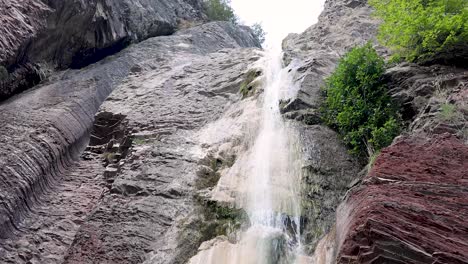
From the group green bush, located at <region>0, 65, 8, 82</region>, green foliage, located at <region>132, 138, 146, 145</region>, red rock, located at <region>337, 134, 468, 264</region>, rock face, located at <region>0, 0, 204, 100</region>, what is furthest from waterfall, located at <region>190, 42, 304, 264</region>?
green bush, located at <region>0, 65, 8, 82</region>

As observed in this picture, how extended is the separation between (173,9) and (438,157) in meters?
21.7

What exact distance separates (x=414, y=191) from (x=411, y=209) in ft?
1.75

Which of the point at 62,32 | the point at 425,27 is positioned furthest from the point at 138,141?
the point at 425,27

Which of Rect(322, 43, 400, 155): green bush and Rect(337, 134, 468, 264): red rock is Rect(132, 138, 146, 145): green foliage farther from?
Rect(337, 134, 468, 264): red rock

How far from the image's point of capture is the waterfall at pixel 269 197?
754cm

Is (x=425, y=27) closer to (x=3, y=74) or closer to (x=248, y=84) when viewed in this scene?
(x=248, y=84)

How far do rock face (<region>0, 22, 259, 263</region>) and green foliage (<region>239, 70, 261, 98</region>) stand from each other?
0.99 ft

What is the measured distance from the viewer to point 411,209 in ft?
17.9

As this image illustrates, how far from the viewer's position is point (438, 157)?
6535 millimetres

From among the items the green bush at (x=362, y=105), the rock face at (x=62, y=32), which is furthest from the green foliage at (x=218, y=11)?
the green bush at (x=362, y=105)

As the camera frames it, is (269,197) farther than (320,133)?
No

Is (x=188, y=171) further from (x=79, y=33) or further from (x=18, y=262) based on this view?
(x=79, y=33)

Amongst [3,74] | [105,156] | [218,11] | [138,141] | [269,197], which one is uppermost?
[218,11]

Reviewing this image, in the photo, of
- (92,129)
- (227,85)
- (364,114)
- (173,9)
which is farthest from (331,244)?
(173,9)
